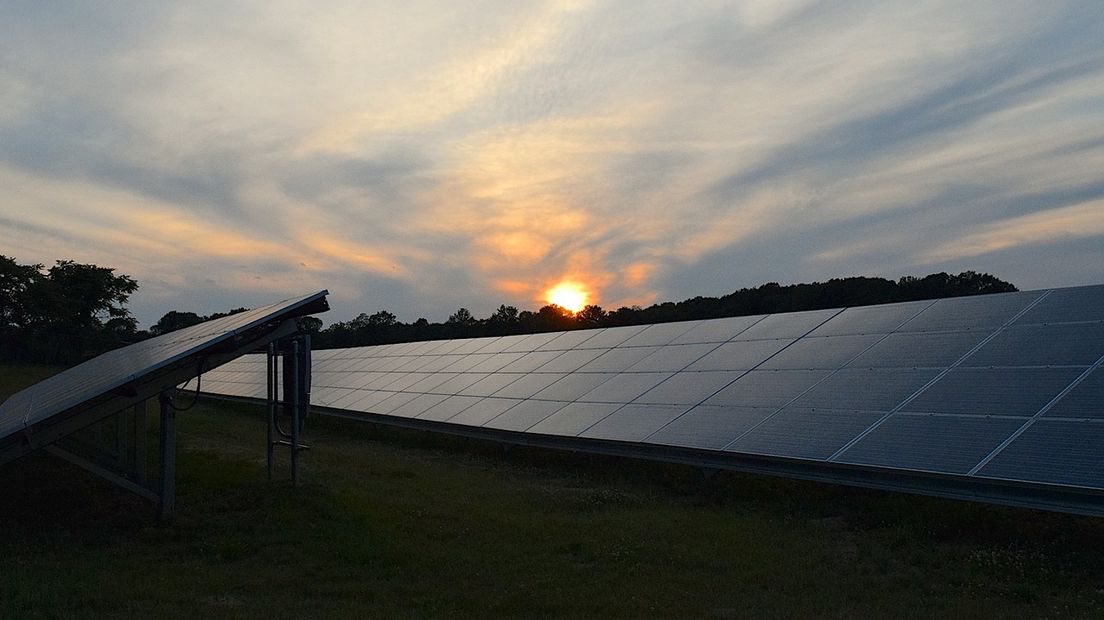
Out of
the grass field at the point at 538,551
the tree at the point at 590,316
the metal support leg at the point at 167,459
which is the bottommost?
the grass field at the point at 538,551

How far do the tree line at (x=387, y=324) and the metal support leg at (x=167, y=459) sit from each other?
43850 mm

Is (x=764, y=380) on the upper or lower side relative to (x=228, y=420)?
upper

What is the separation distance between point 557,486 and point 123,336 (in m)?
71.7

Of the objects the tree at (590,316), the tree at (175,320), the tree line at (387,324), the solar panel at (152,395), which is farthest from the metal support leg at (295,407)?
the tree at (175,320)

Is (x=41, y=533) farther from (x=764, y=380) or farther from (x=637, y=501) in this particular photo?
(x=764, y=380)

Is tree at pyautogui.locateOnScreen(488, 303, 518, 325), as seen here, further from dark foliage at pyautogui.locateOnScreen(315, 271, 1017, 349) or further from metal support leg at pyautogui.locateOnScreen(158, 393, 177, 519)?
metal support leg at pyautogui.locateOnScreen(158, 393, 177, 519)

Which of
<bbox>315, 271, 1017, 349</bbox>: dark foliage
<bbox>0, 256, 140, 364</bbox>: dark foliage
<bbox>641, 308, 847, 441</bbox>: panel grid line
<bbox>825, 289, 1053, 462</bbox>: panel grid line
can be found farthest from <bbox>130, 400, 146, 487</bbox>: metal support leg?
<bbox>0, 256, 140, 364</bbox>: dark foliage

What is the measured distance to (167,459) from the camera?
42.0 feet

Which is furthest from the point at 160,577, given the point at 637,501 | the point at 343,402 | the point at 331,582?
the point at 343,402

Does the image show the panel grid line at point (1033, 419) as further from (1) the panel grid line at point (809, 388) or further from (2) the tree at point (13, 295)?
(2) the tree at point (13, 295)

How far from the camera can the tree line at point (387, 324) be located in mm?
52219

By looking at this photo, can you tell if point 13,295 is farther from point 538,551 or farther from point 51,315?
point 538,551

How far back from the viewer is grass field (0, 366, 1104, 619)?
8188mm

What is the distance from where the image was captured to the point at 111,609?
8.20 meters
